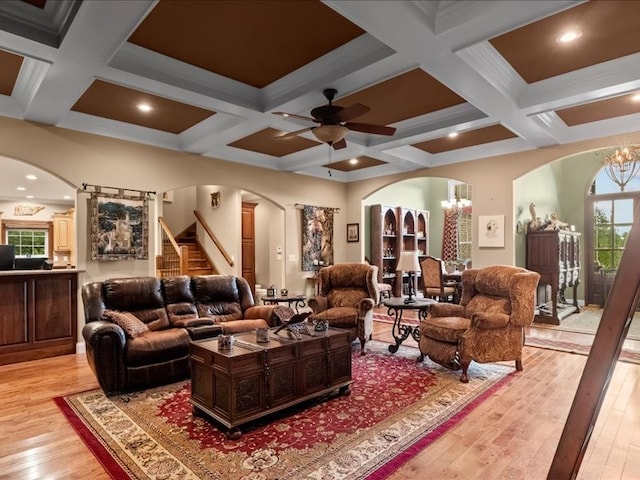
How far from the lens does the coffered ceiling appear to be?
2703 millimetres

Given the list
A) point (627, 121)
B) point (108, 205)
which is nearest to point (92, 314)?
point (108, 205)

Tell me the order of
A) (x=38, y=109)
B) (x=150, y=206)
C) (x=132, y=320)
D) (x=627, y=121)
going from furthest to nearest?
(x=150, y=206), (x=627, y=121), (x=38, y=109), (x=132, y=320)

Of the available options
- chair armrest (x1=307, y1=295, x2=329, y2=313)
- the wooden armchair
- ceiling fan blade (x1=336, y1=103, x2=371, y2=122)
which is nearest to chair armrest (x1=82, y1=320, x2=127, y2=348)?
chair armrest (x1=307, y1=295, x2=329, y2=313)

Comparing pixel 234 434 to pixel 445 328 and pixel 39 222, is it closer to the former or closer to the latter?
pixel 445 328

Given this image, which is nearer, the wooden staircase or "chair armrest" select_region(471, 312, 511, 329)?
"chair armrest" select_region(471, 312, 511, 329)

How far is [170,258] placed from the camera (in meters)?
8.02

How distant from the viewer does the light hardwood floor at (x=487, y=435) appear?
235 centimetres

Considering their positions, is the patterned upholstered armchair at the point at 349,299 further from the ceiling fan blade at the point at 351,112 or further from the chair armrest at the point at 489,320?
the ceiling fan blade at the point at 351,112

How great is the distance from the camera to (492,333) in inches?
157

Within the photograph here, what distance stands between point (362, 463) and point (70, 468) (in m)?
1.79

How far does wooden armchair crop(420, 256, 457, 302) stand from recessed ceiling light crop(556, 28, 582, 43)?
4.37 m

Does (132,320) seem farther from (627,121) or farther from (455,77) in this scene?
(627,121)

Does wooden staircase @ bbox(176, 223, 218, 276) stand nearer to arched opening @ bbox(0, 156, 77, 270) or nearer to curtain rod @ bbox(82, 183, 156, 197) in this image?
arched opening @ bbox(0, 156, 77, 270)

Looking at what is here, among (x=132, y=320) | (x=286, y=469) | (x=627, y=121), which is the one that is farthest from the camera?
(x=627, y=121)
